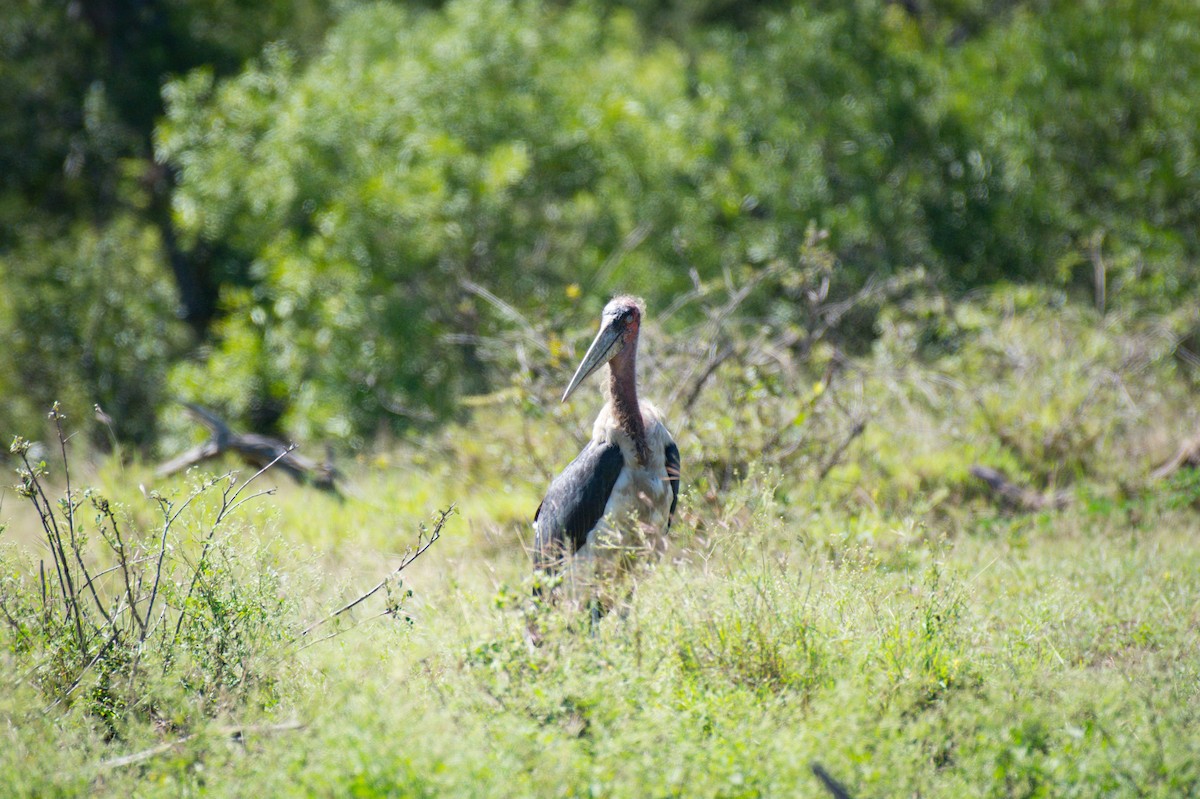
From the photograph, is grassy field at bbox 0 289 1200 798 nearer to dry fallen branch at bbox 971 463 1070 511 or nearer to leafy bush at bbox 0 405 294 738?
leafy bush at bbox 0 405 294 738

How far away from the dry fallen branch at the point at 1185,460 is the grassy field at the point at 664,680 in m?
1.13

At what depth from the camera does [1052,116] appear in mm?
10875

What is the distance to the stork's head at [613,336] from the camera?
4652mm

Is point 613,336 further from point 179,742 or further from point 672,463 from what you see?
point 179,742

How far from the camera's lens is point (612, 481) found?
15.0 ft

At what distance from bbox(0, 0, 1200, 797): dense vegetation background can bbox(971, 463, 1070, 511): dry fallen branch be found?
0.20 ft

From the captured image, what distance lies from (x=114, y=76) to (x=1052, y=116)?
11203 mm

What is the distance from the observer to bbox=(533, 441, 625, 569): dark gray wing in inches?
178

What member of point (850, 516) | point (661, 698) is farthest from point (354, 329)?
point (661, 698)

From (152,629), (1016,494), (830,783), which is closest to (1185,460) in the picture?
(1016,494)

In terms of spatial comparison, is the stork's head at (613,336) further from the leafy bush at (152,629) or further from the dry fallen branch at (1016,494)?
the dry fallen branch at (1016,494)

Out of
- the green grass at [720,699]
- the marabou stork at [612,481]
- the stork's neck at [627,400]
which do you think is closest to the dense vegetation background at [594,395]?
the green grass at [720,699]

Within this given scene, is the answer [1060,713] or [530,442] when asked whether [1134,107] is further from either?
[1060,713]

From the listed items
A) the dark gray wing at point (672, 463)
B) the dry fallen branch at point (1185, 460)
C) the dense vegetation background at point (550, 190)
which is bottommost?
the dry fallen branch at point (1185, 460)
